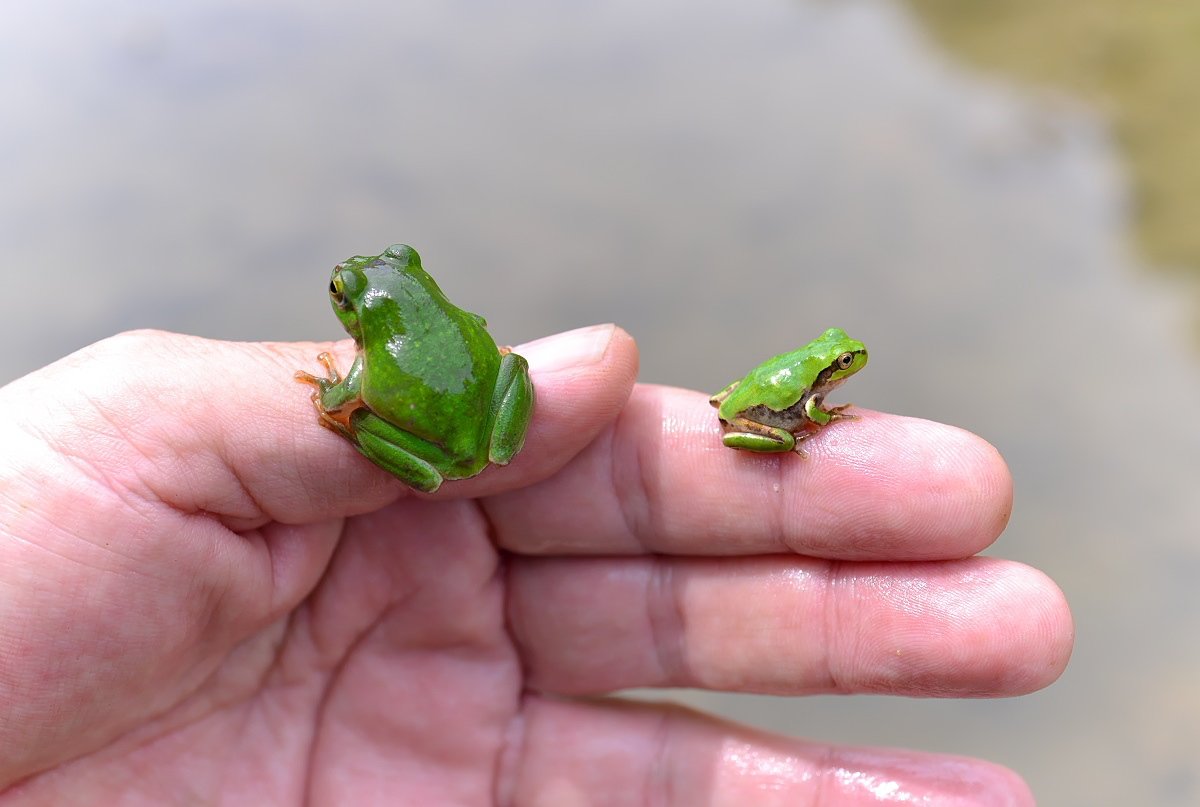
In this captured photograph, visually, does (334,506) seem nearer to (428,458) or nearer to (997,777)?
(428,458)

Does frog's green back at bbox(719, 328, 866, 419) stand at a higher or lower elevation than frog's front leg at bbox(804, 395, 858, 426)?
higher

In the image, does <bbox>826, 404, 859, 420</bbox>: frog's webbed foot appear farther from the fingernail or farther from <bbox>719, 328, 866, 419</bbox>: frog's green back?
the fingernail

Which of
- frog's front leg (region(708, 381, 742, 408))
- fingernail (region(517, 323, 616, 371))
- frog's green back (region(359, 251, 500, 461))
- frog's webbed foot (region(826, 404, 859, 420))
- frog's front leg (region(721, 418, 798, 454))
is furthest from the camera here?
frog's front leg (region(708, 381, 742, 408))

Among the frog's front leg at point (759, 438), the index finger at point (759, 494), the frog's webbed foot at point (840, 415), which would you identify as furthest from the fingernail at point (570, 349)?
the frog's webbed foot at point (840, 415)

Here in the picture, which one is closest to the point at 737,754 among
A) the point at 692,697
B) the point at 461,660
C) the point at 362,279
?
the point at 461,660

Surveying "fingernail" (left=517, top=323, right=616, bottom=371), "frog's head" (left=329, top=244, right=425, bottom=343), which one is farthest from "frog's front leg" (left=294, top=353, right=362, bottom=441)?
"fingernail" (left=517, top=323, right=616, bottom=371)

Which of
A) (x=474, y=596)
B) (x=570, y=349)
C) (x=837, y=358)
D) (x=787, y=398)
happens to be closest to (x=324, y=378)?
(x=570, y=349)

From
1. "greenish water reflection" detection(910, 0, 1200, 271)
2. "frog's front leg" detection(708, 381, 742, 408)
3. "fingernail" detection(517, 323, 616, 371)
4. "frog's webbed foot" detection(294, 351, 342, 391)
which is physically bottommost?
"frog's webbed foot" detection(294, 351, 342, 391)
